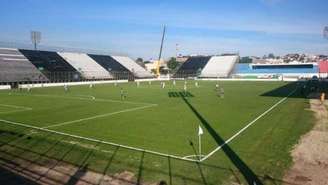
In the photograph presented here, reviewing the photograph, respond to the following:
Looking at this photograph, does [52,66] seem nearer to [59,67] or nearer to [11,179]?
[59,67]

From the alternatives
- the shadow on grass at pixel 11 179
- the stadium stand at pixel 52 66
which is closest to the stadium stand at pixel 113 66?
the stadium stand at pixel 52 66

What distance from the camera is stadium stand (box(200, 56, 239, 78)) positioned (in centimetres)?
12362

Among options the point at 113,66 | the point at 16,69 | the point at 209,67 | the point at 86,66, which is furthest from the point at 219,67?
the point at 16,69

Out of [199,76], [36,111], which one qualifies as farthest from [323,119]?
[199,76]

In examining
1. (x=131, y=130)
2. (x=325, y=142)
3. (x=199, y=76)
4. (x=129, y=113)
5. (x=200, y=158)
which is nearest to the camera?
(x=200, y=158)

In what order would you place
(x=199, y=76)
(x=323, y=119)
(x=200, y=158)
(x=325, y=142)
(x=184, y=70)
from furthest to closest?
(x=184, y=70) < (x=199, y=76) < (x=323, y=119) < (x=325, y=142) < (x=200, y=158)

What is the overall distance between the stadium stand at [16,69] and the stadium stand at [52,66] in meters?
1.90

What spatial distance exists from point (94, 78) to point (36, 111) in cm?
6303

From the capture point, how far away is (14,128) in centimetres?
2339

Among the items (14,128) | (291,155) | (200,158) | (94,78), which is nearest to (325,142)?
(291,155)

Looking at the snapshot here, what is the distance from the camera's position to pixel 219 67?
420ft

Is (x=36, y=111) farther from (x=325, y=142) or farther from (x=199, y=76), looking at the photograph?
(x=199, y=76)

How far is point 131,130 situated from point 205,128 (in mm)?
5257

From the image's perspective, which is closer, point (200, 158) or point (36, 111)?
point (200, 158)
